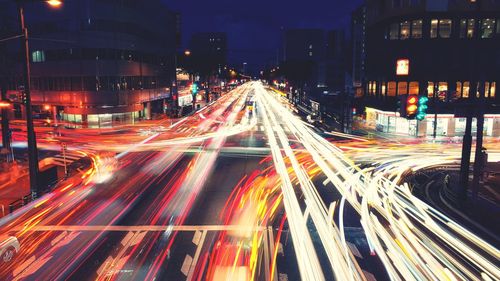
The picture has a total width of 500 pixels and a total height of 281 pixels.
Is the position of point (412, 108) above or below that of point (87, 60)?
below

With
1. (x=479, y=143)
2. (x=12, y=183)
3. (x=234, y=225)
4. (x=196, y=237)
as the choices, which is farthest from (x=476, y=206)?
(x=12, y=183)

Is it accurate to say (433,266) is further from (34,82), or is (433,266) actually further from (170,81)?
(170,81)

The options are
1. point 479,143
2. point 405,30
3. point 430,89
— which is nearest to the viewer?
point 479,143

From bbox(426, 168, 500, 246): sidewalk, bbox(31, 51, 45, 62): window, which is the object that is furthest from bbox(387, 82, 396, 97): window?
bbox(31, 51, 45, 62): window

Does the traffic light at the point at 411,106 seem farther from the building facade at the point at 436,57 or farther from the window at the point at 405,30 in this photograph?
the window at the point at 405,30

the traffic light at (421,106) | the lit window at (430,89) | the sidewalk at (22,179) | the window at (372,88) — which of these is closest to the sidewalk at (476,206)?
the traffic light at (421,106)

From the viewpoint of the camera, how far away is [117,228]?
46.1 ft

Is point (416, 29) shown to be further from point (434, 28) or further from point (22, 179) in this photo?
point (22, 179)

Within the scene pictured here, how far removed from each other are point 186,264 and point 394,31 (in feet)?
126

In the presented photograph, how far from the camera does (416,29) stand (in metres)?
40.7

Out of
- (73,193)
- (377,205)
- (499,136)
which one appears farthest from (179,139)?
(499,136)

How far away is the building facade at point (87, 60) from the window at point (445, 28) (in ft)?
113

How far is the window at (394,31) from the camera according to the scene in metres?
41.9

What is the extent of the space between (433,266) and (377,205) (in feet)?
19.3
